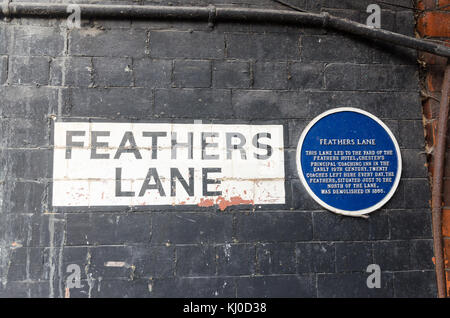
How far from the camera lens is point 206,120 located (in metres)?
2.39

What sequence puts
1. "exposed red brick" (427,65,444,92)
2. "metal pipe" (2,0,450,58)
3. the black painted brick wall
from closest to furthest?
the black painted brick wall < "metal pipe" (2,0,450,58) < "exposed red brick" (427,65,444,92)

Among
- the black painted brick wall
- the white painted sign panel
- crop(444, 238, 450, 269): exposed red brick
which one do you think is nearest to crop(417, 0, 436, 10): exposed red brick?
the black painted brick wall

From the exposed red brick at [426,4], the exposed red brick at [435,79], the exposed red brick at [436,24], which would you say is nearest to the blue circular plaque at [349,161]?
the exposed red brick at [435,79]

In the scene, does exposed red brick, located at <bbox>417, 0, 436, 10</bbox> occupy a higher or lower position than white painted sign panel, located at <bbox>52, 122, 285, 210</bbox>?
higher

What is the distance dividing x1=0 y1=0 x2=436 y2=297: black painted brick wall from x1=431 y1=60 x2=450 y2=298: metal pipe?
0.06m

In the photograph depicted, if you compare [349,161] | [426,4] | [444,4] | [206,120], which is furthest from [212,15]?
[444,4]

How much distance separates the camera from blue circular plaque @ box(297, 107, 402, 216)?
240 centimetres

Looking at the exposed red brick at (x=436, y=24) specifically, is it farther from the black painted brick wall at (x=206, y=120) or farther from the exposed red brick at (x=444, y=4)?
the black painted brick wall at (x=206, y=120)

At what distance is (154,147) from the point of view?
7.64 ft

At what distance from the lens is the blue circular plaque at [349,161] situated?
2.40 meters

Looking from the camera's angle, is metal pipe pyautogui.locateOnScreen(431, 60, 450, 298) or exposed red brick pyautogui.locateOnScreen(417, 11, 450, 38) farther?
exposed red brick pyautogui.locateOnScreen(417, 11, 450, 38)

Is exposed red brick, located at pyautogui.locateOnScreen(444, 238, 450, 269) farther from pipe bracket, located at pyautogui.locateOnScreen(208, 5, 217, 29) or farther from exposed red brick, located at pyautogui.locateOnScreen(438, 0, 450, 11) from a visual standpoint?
pipe bracket, located at pyautogui.locateOnScreen(208, 5, 217, 29)

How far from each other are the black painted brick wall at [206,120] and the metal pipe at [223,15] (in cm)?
6

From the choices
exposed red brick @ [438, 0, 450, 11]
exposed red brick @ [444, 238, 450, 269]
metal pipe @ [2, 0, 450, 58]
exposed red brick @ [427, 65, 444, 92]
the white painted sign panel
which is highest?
exposed red brick @ [438, 0, 450, 11]
